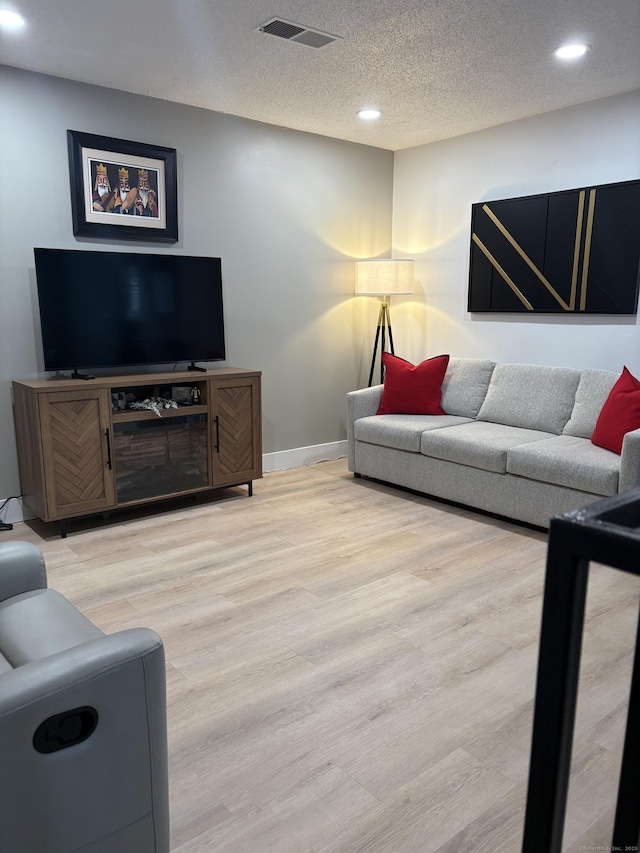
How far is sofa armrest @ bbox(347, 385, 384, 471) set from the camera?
459 cm

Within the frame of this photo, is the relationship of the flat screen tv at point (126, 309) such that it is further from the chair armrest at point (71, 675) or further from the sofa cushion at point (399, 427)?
the chair armrest at point (71, 675)

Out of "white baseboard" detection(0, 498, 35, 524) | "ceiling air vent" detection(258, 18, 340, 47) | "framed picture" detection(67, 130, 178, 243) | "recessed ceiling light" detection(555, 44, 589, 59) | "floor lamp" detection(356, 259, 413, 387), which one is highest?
"recessed ceiling light" detection(555, 44, 589, 59)

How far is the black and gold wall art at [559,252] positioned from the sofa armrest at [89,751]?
371cm

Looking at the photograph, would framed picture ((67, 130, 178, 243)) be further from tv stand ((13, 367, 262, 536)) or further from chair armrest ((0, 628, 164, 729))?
chair armrest ((0, 628, 164, 729))

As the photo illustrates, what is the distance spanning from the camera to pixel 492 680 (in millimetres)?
2174

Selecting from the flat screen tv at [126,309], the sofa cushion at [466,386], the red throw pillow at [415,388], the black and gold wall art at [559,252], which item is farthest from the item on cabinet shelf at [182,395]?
the black and gold wall art at [559,252]

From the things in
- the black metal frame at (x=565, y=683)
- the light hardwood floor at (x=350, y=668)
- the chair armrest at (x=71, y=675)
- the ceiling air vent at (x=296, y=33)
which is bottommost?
the light hardwood floor at (x=350, y=668)

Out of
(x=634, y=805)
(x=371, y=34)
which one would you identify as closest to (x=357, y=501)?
(x=371, y=34)

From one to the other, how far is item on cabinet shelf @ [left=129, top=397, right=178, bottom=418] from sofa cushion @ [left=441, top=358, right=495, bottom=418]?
1.99 metres

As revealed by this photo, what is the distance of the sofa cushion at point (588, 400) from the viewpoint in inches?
151

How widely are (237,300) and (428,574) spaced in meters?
2.45

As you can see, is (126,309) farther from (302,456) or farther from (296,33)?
(302,456)

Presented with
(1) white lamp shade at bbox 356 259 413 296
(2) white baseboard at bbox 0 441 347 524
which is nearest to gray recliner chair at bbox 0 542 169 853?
(2) white baseboard at bbox 0 441 347 524

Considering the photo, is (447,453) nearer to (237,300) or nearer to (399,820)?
(237,300)
